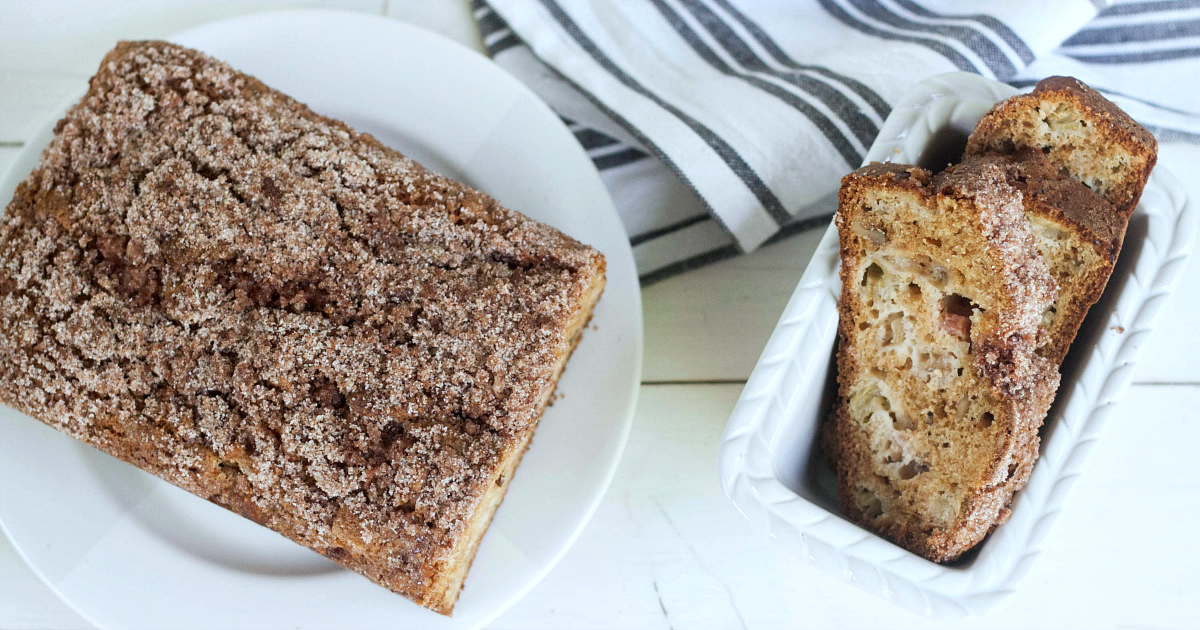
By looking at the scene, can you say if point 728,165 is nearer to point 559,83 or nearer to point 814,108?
point 814,108

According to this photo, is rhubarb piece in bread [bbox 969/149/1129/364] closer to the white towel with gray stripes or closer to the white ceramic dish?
the white ceramic dish

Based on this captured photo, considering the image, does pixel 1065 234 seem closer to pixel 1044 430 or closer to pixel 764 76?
pixel 1044 430

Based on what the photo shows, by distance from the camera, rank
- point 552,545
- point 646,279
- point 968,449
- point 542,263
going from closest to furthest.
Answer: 1. point 968,449
2. point 542,263
3. point 552,545
4. point 646,279

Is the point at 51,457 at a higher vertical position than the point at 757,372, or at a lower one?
lower

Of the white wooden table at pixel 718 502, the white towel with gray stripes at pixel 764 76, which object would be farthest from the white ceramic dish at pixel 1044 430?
the white wooden table at pixel 718 502

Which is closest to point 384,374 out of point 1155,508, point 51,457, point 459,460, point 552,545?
point 459,460

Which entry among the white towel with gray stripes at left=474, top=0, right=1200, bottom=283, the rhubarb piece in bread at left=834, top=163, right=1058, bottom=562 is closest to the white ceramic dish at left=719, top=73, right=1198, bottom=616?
the rhubarb piece in bread at left=834, top=163, right=1058, bottom=562

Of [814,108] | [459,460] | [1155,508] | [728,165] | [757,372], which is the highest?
[814,108]

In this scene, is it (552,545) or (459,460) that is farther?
(552,545)
